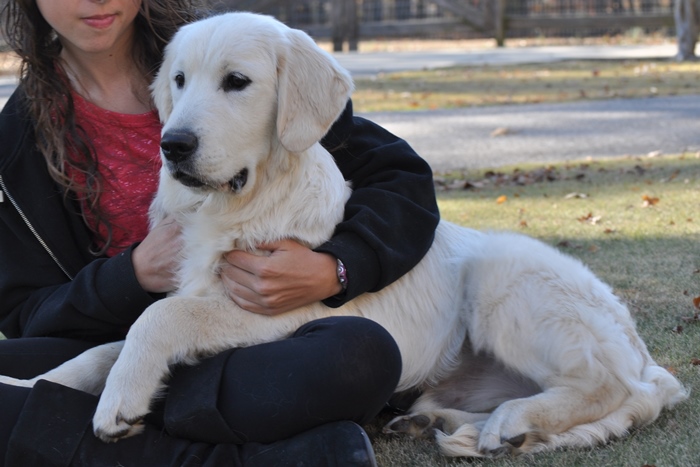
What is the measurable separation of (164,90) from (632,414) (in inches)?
78.9

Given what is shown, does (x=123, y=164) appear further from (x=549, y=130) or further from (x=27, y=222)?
(x=549, y=130)

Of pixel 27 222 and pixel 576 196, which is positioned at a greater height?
pixel 27 222

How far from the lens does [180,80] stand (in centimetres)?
314

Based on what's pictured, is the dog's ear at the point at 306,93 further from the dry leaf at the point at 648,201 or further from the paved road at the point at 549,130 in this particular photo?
the paved road at the point at 549,130

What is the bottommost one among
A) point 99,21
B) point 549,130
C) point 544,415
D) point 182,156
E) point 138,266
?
point 549,130

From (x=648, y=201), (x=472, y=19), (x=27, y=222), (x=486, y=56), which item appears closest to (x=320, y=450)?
(x=27, y=222)

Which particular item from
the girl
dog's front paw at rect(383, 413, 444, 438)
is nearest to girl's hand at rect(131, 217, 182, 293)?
the girl

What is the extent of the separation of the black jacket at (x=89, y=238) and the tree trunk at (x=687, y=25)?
14.5m

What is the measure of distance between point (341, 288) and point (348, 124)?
794 millimetres

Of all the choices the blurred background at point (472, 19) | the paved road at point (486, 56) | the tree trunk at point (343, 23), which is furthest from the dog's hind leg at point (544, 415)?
the tree trunk at point (343, 23)

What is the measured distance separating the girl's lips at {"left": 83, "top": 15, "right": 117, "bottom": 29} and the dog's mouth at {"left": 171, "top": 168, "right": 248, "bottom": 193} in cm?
88

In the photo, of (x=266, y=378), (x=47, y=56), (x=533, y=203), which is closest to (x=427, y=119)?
(x=533, y=203)

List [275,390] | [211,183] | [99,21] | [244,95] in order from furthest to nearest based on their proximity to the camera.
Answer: [99,21] → [244,95] → [211,183] → [275,390]

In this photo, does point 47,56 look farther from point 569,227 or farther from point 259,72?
point 569,227
